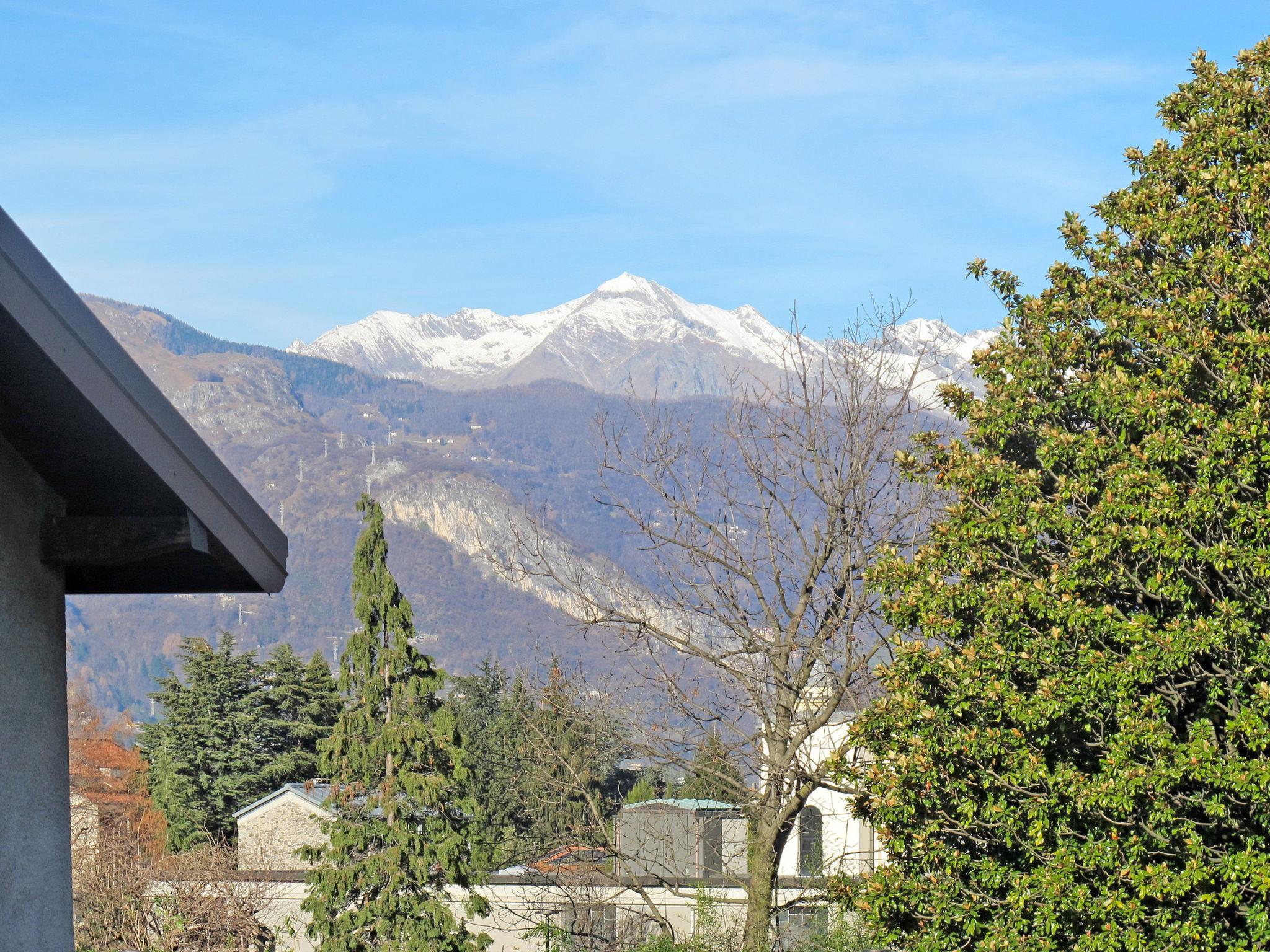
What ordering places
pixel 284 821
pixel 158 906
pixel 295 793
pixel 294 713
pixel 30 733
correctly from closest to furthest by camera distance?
1. pixel 30 733
2. pixel 158 906
3. pixel 295 793
4. pixel 284 821
5. pixel 294 713

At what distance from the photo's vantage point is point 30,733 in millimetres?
3643

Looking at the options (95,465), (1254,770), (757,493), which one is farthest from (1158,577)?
(95,465)

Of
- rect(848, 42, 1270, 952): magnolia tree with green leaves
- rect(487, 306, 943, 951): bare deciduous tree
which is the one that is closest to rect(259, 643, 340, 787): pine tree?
rect(487, 306, 943, 951): bare deciduous tree

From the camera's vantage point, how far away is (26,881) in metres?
3.57

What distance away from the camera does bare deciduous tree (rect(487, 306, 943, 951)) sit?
1286cm

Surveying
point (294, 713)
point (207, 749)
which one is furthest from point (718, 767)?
point (294, 713)

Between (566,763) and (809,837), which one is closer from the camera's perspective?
(566,763)

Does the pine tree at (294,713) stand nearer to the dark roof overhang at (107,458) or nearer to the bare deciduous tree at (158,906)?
the bare deciduous tree at (158,906)

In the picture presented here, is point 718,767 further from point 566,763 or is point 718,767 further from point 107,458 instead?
point 107,458

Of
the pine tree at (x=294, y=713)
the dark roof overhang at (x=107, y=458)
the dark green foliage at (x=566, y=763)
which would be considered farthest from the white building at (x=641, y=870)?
the dark roof overhang at (x=107, y=458)

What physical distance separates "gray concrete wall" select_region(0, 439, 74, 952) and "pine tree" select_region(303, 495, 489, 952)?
71.6ft

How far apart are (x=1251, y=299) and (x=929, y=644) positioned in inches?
157

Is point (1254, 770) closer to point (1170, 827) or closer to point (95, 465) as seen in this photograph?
point (1170, 827)

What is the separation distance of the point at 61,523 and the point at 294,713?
53622 mm
